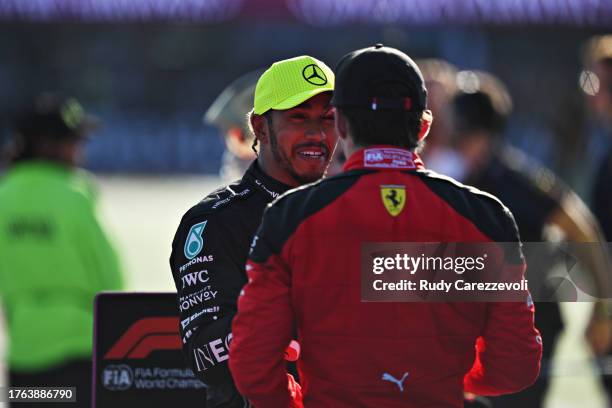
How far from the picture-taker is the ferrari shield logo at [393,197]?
9.36ft

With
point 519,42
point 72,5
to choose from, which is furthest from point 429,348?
point 519,42

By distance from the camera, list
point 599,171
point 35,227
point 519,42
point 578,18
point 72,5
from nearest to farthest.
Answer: point 35,227 < point 599,171 < point 578,18 < point 72,5 < point 519,42

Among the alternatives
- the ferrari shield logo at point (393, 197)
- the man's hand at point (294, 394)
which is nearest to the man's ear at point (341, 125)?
the ferrari shield logo at point (393, 197)

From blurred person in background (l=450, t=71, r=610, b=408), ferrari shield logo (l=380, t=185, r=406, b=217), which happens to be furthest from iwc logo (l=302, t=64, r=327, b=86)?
blurred person in background (l=450, t=71, r=610, b=408)

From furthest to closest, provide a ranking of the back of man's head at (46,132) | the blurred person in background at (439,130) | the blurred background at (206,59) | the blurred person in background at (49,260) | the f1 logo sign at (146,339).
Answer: the blurred background at (206,59), the blurred person in background at (439,130), the back of man's head at (46,132), the blurred person in background at (49,260), the f1 logo sign at (146,339)

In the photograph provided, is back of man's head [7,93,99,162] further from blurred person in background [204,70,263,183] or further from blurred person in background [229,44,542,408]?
blurred person in background [229,44,542,408]

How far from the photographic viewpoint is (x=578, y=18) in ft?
99.5

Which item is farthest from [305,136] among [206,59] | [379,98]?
[206,59]

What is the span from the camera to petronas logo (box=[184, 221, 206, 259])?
11.1 feet

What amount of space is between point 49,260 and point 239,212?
9.17 ft

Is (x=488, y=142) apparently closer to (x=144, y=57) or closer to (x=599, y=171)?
(x=599, y=171)

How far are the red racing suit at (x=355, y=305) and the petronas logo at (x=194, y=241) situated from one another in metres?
0.51

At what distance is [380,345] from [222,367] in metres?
0.53

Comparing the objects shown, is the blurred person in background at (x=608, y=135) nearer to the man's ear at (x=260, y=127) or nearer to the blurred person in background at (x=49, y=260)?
the blurred person in background at (x=49, y=260)
